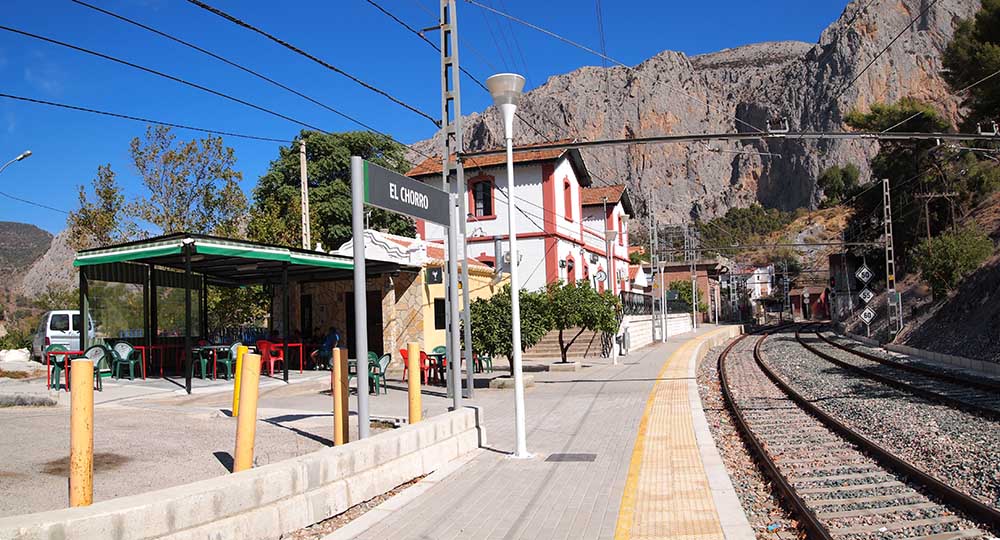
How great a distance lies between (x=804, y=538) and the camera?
5.97 m

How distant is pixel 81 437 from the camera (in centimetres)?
479

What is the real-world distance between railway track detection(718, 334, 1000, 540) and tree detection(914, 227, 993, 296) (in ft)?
69.3

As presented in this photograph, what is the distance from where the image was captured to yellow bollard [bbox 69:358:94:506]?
15.5ft

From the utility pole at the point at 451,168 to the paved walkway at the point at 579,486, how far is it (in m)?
1.31

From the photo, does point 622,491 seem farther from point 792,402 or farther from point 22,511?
point 792,402

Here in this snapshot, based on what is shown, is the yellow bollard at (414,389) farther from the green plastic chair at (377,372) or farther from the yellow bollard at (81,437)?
the green plastic chair at (377,372)

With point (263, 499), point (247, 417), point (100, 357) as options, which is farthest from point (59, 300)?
point (263, 499)

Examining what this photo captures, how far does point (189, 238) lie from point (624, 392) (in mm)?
9164

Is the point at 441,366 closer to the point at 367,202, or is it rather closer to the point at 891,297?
the point at 367,202

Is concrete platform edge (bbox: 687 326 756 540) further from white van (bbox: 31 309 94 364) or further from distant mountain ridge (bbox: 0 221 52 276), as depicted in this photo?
distant mountain ridge (bbox: 0 221 52 276)

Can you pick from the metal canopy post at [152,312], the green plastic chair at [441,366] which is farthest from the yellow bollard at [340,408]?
the metal canopy post at [152,312]

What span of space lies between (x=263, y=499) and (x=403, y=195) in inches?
152

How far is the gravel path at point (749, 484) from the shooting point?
6367 millimetres

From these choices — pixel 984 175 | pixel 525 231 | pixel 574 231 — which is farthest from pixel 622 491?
pixel 984 175
